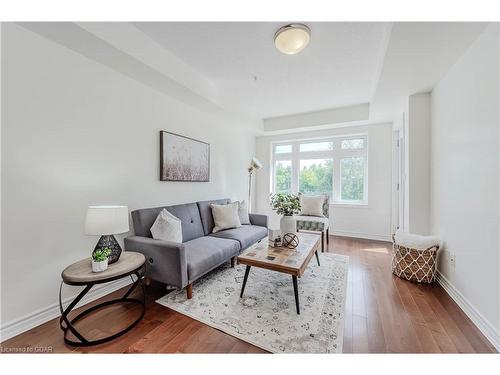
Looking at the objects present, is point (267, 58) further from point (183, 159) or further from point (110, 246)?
point (110, 246)

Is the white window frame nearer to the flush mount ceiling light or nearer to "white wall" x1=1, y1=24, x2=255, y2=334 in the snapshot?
the flush mount ceiling light

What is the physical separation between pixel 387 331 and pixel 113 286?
8.37ft

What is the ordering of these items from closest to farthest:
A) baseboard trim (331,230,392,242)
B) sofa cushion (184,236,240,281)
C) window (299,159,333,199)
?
sofa cushion (184,236,240,281) → baseboard trim (331,230,392,242) → window (299,159,333,199)

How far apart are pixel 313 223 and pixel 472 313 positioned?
6.58 feet

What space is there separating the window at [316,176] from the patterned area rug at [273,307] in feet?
7.75

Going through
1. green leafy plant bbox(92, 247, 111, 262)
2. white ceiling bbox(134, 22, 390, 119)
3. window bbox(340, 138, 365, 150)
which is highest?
white ceiling bbox(134, 22, 390, 119)

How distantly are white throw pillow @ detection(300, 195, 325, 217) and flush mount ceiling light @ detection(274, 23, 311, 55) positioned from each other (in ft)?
8.61

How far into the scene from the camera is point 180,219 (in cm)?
266

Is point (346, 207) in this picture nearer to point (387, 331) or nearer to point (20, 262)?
point (387, 331)

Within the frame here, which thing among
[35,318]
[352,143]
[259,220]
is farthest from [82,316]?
[352,143]

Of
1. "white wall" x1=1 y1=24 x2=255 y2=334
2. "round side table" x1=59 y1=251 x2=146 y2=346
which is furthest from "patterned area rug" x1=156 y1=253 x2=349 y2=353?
"white wall" x1=1 y1=24 x2=255 y2=334

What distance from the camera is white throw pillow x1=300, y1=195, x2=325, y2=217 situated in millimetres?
3850

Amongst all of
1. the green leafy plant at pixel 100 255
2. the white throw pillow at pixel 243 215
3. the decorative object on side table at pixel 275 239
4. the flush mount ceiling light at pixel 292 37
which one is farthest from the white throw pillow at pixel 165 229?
the flush mount ceiling light at pixel 292 37

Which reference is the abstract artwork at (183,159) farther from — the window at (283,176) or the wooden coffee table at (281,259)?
the window at (283,176)
